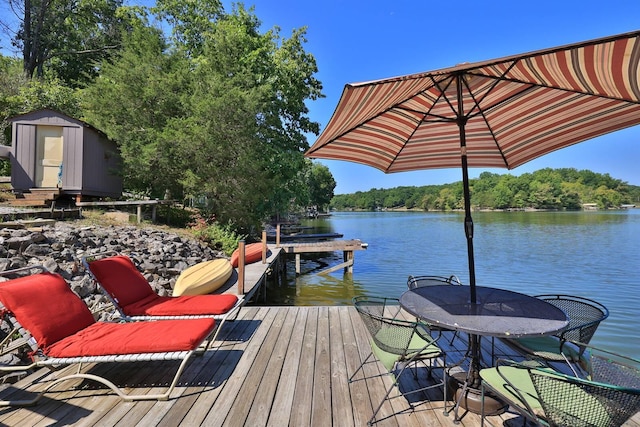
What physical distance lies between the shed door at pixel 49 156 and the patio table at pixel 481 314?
12.1m

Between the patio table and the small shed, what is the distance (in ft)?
38.4

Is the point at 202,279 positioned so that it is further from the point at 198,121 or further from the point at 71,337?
the point at 198,121

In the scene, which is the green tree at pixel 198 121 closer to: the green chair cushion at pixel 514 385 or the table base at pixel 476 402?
the table base at pixel 476 402

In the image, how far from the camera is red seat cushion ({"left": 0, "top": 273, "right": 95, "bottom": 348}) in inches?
105

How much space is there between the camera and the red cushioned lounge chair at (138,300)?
144 inches

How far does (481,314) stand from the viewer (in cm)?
244

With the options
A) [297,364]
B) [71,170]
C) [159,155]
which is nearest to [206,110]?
[159,155]

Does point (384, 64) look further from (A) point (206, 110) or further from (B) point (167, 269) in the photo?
(B) point (167, 269)

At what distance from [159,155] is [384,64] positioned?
10.6 m

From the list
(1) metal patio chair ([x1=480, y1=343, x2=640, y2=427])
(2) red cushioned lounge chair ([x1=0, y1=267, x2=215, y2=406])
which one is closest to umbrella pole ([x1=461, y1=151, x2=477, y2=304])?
(1) metal patio chair ([x1=480, y1=343, x2=640, y2=427])

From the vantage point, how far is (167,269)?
22.3 feet

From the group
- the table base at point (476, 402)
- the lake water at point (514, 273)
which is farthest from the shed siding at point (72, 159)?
the table base at point (476, 402)

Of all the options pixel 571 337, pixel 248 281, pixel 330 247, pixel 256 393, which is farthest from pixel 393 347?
pixel 330 247

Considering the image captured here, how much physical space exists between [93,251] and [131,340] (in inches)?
175
